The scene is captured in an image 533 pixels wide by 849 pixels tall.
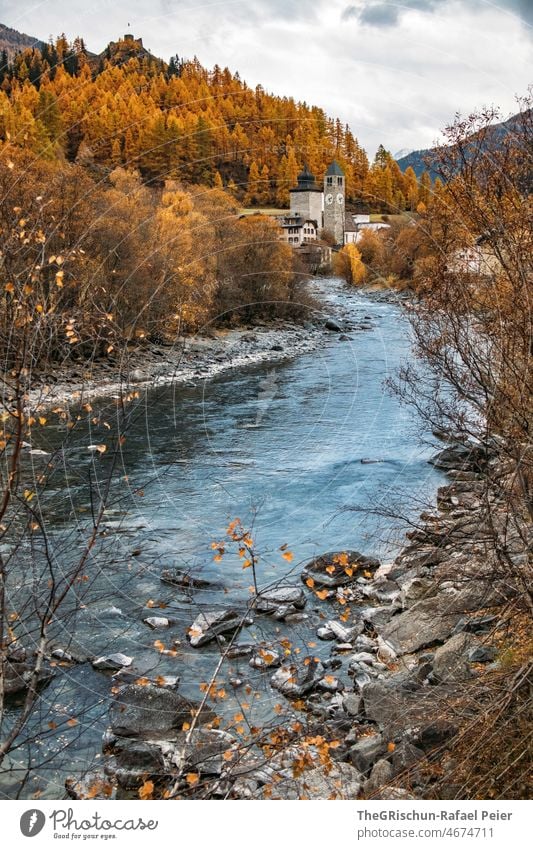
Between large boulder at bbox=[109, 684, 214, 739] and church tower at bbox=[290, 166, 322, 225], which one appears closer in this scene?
large boulder at bbox=[109, 684, 214, 739]

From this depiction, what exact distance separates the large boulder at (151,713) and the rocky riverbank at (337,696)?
13 mm

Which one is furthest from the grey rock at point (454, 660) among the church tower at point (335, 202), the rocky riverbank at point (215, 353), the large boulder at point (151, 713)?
A: the church tower at point (335, 202)

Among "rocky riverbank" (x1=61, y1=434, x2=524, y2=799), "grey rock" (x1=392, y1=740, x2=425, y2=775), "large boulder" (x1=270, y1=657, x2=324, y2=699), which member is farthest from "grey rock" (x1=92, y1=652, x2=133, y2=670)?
"grey rock" (x1=392, y1=740, x2=425, y2=775)

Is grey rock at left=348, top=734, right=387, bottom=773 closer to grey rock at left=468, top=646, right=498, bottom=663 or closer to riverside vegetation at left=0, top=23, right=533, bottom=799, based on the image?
riverside vegetation at left=0, top=23, right=533, bottom=799

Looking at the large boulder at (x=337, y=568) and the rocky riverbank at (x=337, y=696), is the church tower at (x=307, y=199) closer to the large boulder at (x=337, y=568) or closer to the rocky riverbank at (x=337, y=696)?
the large boulder at (x=337, y=568)

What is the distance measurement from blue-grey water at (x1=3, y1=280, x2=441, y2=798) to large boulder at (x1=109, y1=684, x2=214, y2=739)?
8.7 inches

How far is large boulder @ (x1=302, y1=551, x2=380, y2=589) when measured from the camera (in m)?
11.1

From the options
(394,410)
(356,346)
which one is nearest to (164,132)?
(356,346)

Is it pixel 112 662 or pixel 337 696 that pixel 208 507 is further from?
pixel 337 696

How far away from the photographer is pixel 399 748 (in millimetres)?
6047

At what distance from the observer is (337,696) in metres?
8.01

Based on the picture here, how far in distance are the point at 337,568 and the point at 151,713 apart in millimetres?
4354

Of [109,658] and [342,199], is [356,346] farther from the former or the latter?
[342,199]
